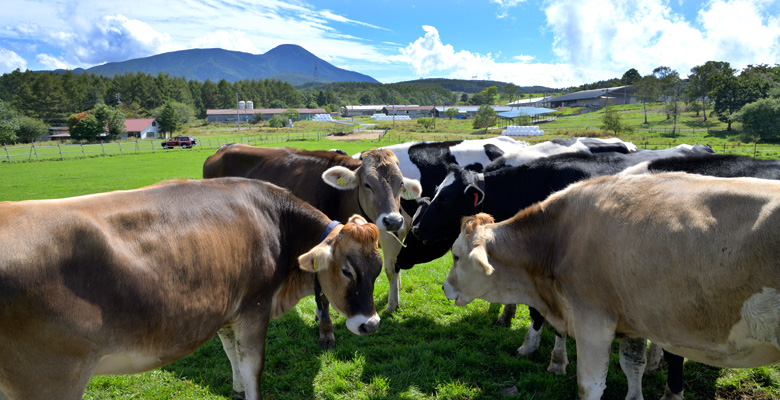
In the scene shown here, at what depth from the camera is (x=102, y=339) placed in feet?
9.80

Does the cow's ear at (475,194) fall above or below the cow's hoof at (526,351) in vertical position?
above

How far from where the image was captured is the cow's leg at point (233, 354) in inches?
182

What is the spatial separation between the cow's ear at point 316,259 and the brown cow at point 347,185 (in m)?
1.56

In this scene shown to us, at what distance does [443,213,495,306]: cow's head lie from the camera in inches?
173

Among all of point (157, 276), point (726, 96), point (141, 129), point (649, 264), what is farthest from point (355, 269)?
point (141, 129)

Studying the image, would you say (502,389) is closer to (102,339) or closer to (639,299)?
(639,299)

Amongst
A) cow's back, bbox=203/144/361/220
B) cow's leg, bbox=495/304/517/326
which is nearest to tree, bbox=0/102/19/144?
cow's back, bbox=203/144/361/220

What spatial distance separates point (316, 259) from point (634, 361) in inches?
132

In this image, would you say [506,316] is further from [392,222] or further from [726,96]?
[726,96]

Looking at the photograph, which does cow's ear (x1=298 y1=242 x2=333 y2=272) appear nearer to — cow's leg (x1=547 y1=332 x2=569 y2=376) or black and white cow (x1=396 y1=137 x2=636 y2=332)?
black and white cow (x1=396 y1=137 x2=636 y2=332)

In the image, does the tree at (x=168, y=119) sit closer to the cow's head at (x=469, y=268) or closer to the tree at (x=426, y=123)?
the tree at (x=426, y=123)

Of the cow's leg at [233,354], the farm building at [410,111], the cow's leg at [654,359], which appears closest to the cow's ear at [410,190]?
the cow's leg at [233,354]

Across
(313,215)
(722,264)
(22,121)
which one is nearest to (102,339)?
(313,215)

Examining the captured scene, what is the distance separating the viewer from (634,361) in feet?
14.0
